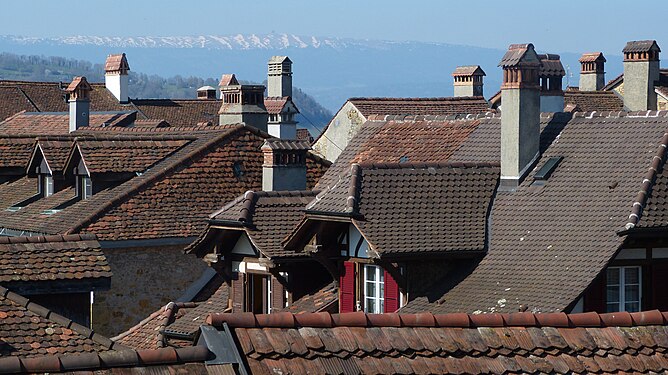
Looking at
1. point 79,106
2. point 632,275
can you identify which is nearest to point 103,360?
point 632,275

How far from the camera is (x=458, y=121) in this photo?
101 ft

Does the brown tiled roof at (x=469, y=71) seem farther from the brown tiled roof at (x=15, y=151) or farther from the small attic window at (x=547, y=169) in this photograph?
the small attic window at (x=547, y=169)

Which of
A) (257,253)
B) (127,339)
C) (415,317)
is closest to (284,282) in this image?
(257,253)

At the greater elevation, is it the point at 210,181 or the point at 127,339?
the point at 210,181

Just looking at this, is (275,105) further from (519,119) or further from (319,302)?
(519,119)

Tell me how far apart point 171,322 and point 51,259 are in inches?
269

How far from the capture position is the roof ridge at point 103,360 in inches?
516

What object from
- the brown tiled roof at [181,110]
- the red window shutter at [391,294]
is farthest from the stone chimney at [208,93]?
the red window shutter at [391,294]

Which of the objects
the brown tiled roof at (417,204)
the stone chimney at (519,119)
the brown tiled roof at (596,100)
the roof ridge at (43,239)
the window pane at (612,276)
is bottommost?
the window pane at (612,276)

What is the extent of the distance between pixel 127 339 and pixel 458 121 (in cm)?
710

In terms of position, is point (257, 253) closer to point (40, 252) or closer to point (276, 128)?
point (40, 252)

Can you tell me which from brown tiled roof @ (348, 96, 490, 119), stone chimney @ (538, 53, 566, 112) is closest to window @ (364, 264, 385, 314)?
stone chimney @ (538, 53, 566, 112)

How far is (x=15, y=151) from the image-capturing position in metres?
41.9

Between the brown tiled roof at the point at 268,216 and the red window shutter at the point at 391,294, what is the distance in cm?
197
